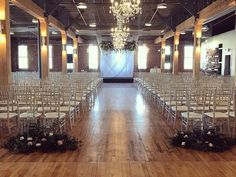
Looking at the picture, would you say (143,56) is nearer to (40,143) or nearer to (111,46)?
(111,46)

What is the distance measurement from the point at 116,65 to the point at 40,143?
2170 cm

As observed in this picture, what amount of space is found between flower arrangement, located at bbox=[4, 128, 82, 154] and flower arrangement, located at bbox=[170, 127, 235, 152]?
6.88 ft

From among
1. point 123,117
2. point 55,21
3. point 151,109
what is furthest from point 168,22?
point 123,117

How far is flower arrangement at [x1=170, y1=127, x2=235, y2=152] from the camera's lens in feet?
19.5

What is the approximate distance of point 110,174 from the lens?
183 inches

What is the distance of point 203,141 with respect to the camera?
6102 mm

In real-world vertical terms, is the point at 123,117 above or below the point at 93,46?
below

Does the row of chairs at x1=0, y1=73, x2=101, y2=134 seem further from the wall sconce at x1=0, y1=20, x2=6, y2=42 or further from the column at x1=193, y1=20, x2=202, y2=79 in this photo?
the column at x1=193, y1=20, x2=202, y2=79

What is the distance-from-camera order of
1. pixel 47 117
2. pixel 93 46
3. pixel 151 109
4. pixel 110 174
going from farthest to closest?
pixel 93 46 < pixel 151 109 < pixel 47 117 < pixel 110 174

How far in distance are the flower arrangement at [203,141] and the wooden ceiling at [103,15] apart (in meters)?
8.84

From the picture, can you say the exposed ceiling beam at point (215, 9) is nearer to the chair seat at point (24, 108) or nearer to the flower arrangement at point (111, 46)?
the chair seat at point (24, 108)

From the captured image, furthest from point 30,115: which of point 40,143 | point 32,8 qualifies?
point 32,8

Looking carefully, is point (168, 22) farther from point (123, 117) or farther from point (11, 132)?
point (11, 132)

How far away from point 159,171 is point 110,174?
766mm
